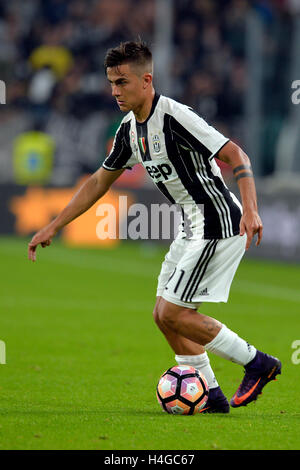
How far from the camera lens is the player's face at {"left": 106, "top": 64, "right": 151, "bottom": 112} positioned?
5621 millimetres

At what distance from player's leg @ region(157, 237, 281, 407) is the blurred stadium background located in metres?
12.7

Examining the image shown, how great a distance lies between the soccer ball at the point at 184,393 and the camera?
5688mm

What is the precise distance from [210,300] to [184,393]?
578mm

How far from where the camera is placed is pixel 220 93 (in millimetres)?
23750

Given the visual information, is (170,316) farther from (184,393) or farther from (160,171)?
(160,171)

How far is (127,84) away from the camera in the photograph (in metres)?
5.64

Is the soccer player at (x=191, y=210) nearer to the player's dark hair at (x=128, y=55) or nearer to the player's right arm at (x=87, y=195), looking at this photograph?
the player's dark hair at (x=128, y=55)

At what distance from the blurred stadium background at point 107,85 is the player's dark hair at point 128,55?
42.1 ft

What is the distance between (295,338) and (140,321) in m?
1.92
